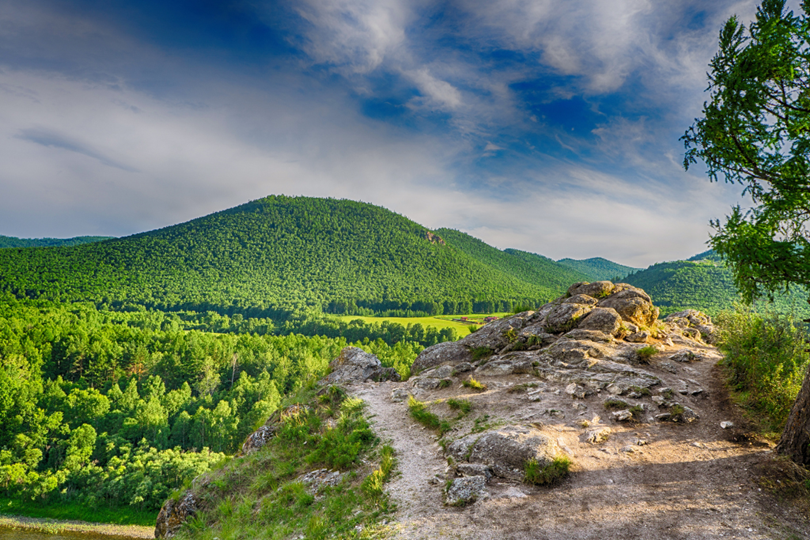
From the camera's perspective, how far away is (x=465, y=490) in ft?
25.4

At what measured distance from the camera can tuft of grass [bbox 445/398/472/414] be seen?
11914 mm

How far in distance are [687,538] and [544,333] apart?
11.7 metres

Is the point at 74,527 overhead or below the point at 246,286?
below

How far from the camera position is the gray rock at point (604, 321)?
1616 centimetres

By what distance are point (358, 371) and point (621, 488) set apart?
1365 centimetres

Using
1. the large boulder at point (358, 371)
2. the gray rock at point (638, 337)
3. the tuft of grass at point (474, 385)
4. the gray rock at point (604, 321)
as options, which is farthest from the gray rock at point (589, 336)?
the large boulder at point (358, 371)

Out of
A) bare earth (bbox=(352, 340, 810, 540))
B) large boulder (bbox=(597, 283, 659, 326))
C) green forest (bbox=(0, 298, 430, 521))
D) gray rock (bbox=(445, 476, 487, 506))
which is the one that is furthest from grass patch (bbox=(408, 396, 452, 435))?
large boulder (bbox=(597, 283, 659, 326))

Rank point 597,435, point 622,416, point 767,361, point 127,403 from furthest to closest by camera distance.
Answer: point 127,403 < point 767,361 < point 622,416 < point 597,435

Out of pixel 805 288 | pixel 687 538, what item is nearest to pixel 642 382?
pixel 805 288

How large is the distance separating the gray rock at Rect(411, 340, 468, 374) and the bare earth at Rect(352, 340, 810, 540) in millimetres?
6768

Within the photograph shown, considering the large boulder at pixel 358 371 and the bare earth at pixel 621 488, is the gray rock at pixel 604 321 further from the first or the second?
the large boulder at pixel 358 371

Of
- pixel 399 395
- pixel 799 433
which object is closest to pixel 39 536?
pixel 399 395

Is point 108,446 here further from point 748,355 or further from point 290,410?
point 748,355

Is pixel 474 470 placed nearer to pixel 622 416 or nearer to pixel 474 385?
pixel 622 416
